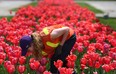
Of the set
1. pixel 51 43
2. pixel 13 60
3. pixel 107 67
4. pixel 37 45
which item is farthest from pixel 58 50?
pixel 107 67

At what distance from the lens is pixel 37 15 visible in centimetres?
1299

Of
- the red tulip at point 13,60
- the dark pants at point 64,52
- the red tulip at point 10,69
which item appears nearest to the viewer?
the red tulip at point 10,69

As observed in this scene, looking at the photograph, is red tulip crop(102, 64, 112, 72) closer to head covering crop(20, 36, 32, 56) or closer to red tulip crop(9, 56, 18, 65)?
head covering crop(20, 36, 32, 56)

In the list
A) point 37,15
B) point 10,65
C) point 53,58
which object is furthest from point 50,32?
point 37,15

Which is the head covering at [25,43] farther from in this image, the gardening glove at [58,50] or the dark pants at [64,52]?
the dark pants at [64,52]

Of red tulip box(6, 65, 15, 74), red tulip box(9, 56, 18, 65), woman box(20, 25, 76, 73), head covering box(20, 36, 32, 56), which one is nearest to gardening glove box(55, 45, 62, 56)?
woman box(20, 25, 76, 73)

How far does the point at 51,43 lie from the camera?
18.8ft

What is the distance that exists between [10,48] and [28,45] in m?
0.78

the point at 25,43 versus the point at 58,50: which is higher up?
the point at 25,43

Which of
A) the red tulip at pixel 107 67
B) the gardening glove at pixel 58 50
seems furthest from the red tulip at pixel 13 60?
the red tulip at pixel 107 67

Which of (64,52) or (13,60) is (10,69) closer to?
(13,60)

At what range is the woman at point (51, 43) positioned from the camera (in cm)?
556

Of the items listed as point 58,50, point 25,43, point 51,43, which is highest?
point 25,43

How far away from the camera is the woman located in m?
5.56
